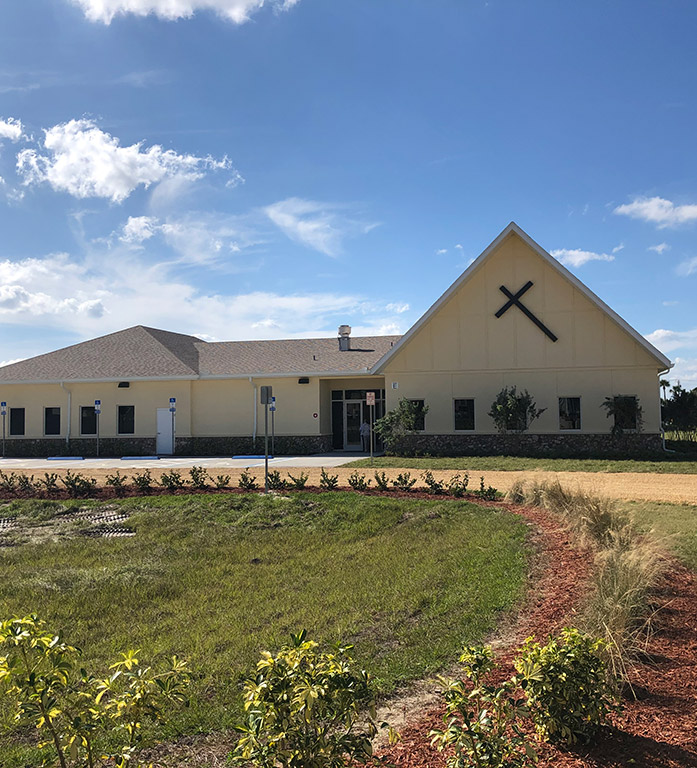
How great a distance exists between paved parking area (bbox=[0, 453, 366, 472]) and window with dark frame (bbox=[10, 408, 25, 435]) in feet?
9.42

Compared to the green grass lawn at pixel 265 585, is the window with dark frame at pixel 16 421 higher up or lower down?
higher up

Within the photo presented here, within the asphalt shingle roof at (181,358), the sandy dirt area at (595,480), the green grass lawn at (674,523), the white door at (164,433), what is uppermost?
the asphalt shingle roof at (181,358)

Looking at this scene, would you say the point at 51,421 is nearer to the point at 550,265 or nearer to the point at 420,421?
the point at 420,421

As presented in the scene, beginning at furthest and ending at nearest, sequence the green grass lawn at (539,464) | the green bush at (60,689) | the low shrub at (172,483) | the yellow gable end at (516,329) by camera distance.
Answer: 1. the yellow gable end at (516,329)
2. the green grass lawn at (539,464)
3. the low shrub at (172,483)
4. the green bush at (60,689)

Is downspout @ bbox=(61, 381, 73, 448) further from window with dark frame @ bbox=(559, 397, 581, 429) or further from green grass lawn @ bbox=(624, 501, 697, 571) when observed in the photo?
green grass lawn @ bbox=(624, 501, 697, 571)

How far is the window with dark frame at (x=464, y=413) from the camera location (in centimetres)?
2811

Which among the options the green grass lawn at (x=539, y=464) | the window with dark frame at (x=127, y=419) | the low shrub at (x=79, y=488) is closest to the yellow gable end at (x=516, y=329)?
the green grass lawn at (x=539, y=464)

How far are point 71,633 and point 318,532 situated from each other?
499cm

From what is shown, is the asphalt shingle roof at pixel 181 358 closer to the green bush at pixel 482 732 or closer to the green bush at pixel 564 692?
the green bush at pixel 564 692

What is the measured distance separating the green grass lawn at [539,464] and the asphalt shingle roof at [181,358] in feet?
22.3

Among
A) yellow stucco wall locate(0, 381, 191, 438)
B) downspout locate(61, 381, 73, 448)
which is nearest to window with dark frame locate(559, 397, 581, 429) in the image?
yellow stucco wall locate(0, 381, 191, 438)

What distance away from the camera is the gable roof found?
26.1m

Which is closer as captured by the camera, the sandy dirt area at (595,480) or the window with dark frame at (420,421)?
the sandy dirt area at (595,480)

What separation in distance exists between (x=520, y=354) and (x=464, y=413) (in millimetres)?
3326
